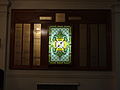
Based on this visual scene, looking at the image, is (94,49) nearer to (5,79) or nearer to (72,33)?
(72,33)

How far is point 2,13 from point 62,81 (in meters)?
2.21

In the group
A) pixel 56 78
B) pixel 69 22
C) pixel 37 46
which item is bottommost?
pixel 56 78

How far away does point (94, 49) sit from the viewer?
4.27m

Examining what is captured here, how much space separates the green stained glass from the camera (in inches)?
167

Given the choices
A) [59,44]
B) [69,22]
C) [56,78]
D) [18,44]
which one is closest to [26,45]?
[18,44]

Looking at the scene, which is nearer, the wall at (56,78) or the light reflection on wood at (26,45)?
the wall at (56,78)

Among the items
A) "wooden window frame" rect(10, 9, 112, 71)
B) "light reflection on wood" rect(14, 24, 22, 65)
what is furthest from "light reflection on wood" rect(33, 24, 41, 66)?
"light reflection on wood" rect(14, 24, 22, 65)

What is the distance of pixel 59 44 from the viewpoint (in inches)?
169

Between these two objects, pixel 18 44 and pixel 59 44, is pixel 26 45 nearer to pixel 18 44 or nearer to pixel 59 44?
pixel 18 44

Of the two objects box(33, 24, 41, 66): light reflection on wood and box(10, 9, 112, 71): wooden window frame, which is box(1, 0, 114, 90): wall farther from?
box(33, 24, 41, 66): light reflection on wood

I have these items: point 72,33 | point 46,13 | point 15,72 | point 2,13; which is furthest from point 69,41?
point 2,13

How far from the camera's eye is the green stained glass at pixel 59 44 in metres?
4.24

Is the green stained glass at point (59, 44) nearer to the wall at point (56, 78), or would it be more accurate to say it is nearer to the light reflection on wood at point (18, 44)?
the wall at point (56, 78)

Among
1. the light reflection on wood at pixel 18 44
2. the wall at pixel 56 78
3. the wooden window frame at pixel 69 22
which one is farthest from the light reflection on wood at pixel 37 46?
the light reflection on wood at pixel 18 44
